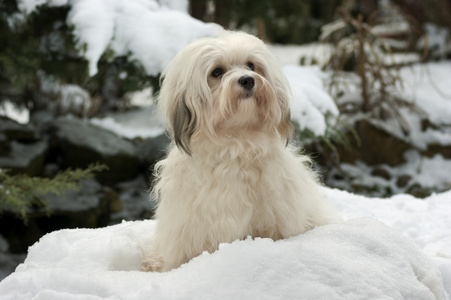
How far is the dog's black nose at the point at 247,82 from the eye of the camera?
2404 mm

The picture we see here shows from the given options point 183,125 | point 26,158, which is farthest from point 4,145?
point 183,125

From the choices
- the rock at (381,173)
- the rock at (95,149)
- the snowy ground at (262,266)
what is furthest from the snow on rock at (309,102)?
the rock at (95,149)

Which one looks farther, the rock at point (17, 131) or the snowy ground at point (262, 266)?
the rock at point (17, 131)

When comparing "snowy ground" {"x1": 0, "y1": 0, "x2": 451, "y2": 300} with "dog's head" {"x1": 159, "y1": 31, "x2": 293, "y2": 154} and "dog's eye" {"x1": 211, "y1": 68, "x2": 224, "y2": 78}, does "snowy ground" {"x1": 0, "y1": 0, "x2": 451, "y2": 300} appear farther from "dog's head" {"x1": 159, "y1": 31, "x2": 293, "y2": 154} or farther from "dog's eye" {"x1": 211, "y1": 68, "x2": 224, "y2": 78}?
"dog's eye" {"x1": 211, "y1": 68, "x2": 224, "y2": 78}

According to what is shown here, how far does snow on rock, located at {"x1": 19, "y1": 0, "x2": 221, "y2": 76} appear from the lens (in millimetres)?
3881

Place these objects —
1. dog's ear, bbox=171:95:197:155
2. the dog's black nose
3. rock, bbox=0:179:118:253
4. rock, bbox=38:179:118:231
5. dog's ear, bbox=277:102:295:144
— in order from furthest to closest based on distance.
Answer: rock, bbox=38:179:118:231
rock, bbox=0:179:118:253
dog's ear, bbox=277:102:295:144
dog's ear, bbox=171:95:197:155
the dog's black nose

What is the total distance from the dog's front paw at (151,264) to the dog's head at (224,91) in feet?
2.24

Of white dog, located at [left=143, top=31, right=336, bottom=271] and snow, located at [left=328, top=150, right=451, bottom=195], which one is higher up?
white dog, located at [left=143, top=31, right=336, bottom=271]

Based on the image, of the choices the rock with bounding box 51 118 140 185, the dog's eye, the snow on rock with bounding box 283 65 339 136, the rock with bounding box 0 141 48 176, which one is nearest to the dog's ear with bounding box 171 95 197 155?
the dog's eye

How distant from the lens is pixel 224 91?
94.4 inches

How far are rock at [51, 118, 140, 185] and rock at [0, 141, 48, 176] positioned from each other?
24 cm

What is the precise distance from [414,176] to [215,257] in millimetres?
4934

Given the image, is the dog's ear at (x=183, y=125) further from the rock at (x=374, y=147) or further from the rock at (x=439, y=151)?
the rock at (x=439, y=151)

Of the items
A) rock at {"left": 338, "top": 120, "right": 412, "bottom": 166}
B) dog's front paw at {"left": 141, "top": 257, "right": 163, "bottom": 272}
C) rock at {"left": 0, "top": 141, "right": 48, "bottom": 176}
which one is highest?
dog's front paw at {"left": 141, "top": 257, "right": 163, "bottom": 272}
